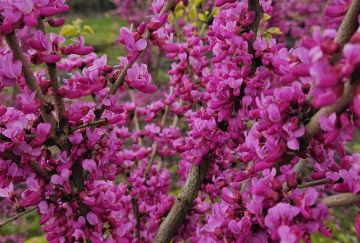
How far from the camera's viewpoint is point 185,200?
2.74 meters

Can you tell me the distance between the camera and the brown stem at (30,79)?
5.58 ft

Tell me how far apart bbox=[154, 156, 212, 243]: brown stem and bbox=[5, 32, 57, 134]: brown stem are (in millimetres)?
972

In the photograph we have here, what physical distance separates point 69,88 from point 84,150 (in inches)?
11.4

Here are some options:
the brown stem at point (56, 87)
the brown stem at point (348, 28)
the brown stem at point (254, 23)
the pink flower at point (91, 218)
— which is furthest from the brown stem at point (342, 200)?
the brown stem at point (56, 87)

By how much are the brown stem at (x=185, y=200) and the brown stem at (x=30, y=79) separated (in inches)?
38.3

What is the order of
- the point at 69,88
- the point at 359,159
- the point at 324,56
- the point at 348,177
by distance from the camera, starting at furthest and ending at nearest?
the point at 69,88 → the point at 359,159 → the point at 348,177 → the point at 324,56

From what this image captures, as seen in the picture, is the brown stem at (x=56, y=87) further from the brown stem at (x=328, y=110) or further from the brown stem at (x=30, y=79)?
the brown stem at (x=328, y=110)

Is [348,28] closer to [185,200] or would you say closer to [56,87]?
[56,87]

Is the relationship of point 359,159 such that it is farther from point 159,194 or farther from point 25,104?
point 159,194

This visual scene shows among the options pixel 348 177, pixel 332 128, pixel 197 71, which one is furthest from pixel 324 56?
pixel 197 71

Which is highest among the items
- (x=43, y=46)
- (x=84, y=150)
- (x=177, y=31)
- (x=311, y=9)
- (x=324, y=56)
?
(x=324, y=56)

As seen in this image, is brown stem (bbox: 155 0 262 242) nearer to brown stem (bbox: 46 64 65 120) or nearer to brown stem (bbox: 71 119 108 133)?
brown stem (bbox: 71 119 108 133)

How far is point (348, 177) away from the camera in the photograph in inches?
66.1

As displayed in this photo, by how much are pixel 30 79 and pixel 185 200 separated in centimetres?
129
